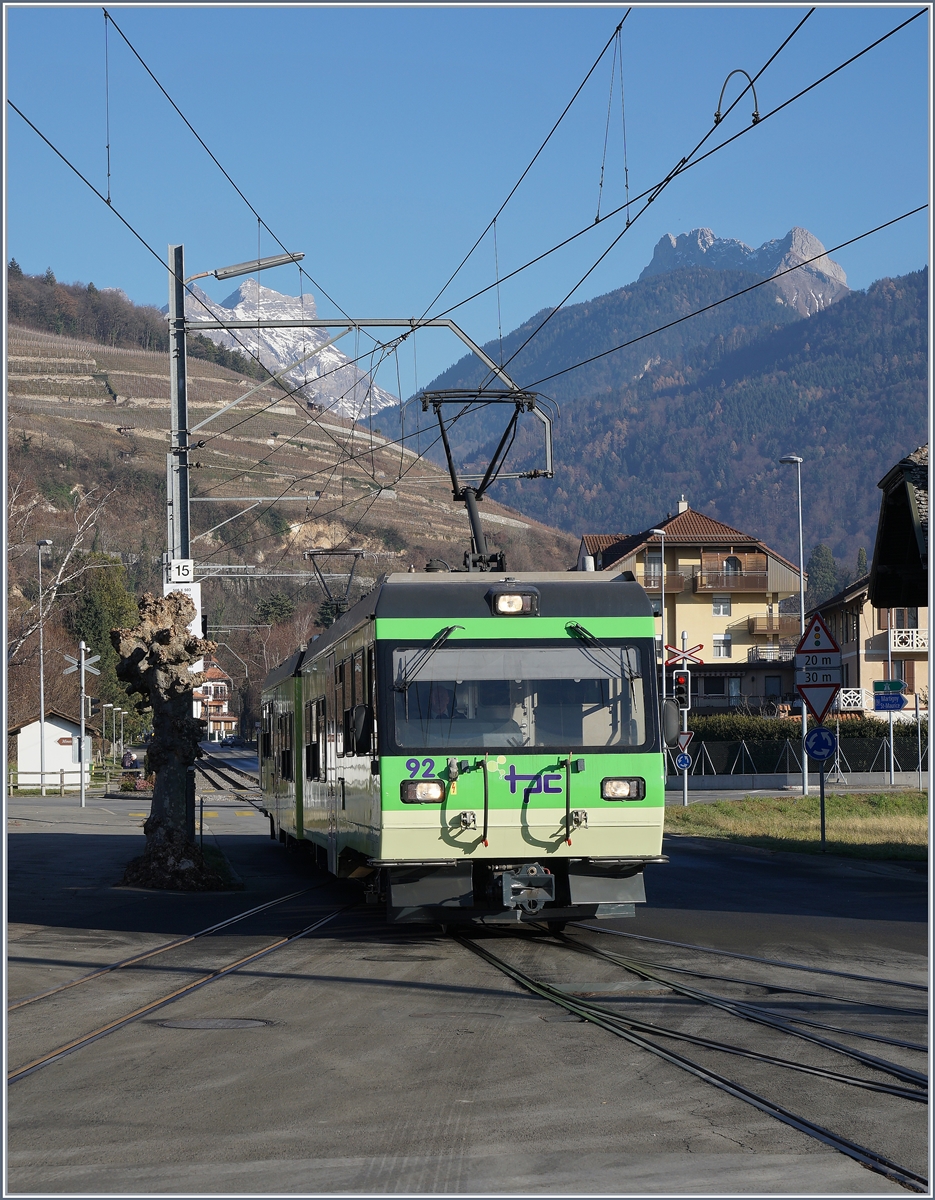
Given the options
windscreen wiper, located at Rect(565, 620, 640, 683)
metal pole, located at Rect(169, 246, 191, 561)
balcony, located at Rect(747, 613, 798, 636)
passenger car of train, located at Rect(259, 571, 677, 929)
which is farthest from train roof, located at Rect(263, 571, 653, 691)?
balcony, located at Rect(747, 613, 798, 636)

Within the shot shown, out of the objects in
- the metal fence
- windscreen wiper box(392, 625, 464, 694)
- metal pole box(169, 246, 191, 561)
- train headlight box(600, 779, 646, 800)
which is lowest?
the metal fence

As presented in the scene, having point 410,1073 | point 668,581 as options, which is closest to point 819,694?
point 410,1073

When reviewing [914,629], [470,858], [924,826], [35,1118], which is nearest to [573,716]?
[470,858]

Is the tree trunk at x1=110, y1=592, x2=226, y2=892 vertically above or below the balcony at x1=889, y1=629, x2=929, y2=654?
below

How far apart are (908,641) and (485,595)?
6994cm

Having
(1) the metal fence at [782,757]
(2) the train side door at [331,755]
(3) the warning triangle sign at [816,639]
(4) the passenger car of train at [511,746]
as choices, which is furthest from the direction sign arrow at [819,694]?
(1) the metal fence at [782,757]

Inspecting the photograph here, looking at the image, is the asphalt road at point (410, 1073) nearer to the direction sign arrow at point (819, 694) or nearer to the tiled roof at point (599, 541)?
the direction sign arrow at point (819, 694)

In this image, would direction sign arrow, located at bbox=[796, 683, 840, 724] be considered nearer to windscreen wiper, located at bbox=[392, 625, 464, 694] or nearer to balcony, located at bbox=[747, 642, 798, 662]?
windscreen wiper, located at bbox=[392, 625, 464, 694]

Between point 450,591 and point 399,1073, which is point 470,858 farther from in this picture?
point 399,1073

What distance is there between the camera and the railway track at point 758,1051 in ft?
21.2

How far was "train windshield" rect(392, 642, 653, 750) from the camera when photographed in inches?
508

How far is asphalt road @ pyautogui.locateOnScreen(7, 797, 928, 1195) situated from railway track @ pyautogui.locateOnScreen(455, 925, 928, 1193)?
0.34 ft

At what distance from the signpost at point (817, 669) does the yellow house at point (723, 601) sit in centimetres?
6301

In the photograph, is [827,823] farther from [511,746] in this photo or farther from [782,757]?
[782,757]
